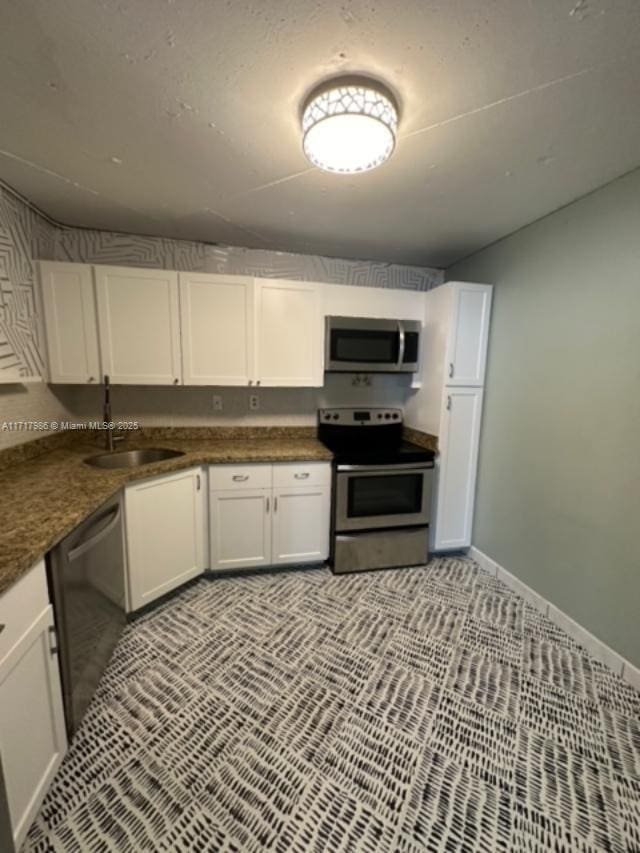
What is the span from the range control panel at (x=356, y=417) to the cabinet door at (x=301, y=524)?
2.17 ft

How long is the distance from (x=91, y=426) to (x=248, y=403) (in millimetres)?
1167

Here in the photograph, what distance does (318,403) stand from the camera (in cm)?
291

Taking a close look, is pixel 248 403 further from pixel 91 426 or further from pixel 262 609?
pixel 262 609

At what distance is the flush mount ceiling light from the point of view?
1097 mm

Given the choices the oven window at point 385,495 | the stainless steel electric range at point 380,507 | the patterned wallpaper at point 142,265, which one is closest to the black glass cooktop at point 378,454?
the stainless steel electric range at point 380,507

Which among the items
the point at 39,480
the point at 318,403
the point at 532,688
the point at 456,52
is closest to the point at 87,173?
the point at 39,480

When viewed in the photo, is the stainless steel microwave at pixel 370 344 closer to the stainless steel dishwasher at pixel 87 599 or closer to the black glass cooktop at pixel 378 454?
the black glass cooktop at pixel 378 454

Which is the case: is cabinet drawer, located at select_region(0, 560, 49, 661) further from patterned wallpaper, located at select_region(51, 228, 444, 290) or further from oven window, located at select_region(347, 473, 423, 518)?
patterned wallpaper, located at select_region(51, 228, 444, 290)

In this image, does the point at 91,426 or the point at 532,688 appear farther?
the point at 91,426

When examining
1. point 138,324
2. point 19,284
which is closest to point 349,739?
point 138,324

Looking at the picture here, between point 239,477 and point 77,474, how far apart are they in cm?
89

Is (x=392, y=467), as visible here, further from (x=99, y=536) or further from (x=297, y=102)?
(x=297, y=102)

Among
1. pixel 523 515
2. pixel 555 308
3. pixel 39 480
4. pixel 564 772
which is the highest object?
pixel 555 308

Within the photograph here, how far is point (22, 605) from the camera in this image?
3.33 feet
